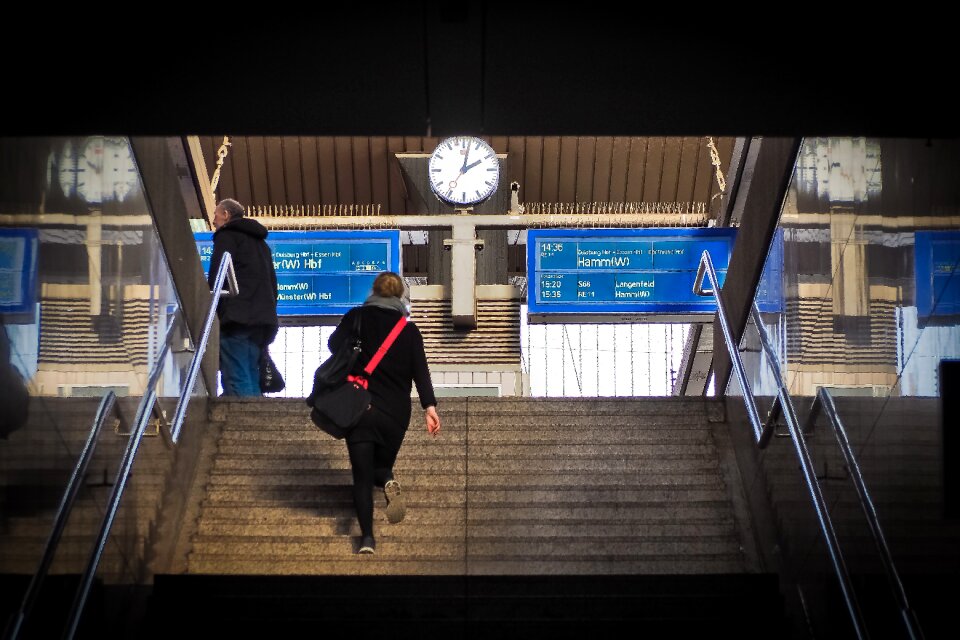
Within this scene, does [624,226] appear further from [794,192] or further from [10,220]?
[10,220]

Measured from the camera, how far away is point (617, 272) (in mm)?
13562

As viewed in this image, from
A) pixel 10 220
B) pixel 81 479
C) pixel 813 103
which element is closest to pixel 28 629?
pixel 81 479

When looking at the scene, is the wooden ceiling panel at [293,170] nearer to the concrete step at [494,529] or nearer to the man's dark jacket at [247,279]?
the man's dark jacket at [247,279]

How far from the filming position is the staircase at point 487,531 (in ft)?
22.6

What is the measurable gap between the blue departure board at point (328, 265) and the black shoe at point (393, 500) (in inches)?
238

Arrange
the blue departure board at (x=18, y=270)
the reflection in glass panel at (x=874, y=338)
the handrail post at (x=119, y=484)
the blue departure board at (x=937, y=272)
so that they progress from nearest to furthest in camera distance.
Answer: the blue departure board at (x=18, y=270) < the blue departure board at (x=937, y=272) < the reflection in glass panel at (x=874, y=338) < the handrail post at (x=119, y=484)

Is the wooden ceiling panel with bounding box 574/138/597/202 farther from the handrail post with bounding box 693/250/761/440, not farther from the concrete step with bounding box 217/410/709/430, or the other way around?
the concrete step with bounding box 217/410/709/430

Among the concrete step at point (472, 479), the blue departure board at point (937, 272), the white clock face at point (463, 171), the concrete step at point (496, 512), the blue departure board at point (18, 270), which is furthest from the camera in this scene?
the white clock face at point (463, 171)

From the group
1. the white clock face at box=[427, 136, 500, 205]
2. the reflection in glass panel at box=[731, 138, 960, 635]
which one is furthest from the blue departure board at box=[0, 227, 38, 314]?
the white clock face at box=[427, 136, 500, 205]

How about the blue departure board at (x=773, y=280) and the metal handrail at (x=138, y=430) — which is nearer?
the metal handrail at (x=138, y=430)

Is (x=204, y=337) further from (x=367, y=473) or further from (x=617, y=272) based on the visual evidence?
(x=617, y=272)

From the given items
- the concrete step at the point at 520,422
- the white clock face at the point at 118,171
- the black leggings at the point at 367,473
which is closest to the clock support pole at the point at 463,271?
the concrete step at the point at 520,422

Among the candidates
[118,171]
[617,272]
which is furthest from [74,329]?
[617,272]

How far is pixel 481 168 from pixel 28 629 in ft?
30.7
